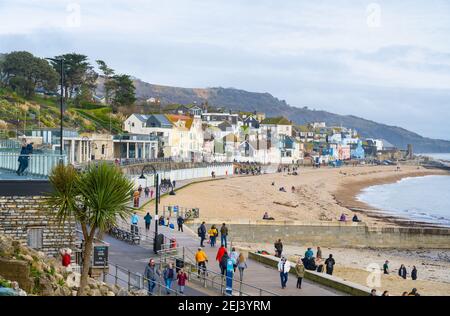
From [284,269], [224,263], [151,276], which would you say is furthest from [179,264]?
[284,269]

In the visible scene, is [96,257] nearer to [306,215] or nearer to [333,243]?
[333,243]

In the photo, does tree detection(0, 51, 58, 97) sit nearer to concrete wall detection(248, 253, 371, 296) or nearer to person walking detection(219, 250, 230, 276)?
person walking detection(219, 250, 230, 276)

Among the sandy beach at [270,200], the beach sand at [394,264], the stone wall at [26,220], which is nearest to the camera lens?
the stone wall at [26,220]

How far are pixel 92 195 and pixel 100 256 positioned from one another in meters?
3.88

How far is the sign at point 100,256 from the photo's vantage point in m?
19.3

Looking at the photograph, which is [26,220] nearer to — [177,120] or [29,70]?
[29,70]

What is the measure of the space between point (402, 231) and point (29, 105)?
170 feet

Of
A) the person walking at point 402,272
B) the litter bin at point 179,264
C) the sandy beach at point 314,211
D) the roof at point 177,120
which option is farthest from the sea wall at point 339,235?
the roof at point 177,120

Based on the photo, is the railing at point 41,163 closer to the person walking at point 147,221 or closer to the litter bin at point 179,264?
the litter bin at point 179,264

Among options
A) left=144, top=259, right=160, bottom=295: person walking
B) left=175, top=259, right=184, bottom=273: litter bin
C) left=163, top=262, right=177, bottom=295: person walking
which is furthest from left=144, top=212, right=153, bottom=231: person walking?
left=163, top=262, right=177, bottom=295: person walking

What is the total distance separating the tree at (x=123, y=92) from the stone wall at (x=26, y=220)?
3351 inches

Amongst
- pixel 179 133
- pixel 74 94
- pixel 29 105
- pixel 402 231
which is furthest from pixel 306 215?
pixel 74 94

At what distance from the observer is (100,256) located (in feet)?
63.9

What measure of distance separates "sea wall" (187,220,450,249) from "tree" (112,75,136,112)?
6475cm
